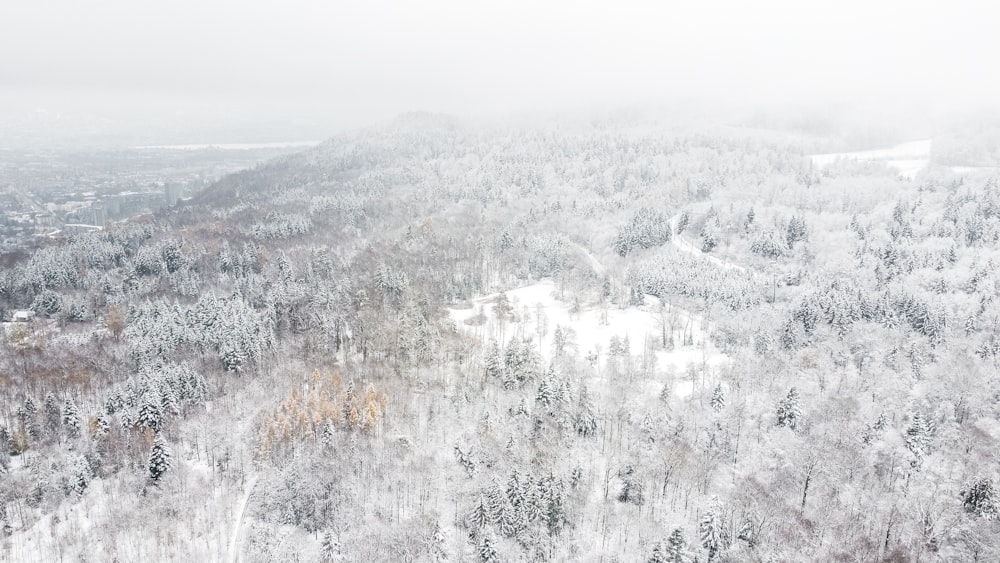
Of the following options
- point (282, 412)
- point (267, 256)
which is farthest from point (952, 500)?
point (267, 256)

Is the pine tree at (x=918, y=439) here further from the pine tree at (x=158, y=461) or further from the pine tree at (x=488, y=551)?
the pine tree at (x=158, y=461)

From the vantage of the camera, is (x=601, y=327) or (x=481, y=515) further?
(x=601, y=327)

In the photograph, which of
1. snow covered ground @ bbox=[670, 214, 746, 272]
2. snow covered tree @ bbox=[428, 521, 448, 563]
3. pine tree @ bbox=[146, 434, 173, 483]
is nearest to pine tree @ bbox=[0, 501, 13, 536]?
pine tree @ bbox=[146, 434, 173, 483]

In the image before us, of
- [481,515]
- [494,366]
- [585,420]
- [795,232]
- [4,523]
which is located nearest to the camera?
[4,523]

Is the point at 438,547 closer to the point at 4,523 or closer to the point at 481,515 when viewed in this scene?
the point at 481,515

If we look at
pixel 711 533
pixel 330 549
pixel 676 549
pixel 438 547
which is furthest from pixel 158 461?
pixel 711 533

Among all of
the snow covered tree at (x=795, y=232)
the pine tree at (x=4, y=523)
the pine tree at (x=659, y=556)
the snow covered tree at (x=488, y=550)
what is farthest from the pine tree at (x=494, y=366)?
the snow covered tree at (x=795, y=232)
